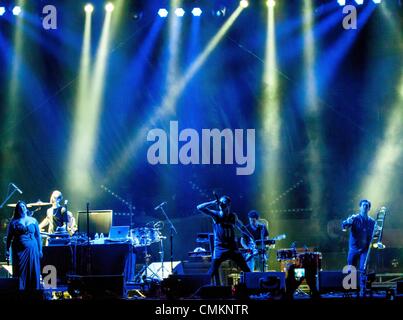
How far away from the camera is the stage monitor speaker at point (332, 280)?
9727mm

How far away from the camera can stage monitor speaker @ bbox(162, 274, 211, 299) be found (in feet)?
32.7

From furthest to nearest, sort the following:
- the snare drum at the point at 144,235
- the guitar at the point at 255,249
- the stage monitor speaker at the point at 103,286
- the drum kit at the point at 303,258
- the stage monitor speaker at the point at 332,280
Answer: the snare drum at the point at 144,235, the guitar at the point at 255,249, the drum kit at the point at 303,258, the stage monitor speaker at the point at 103,286, the stage monitor speaker at the point at 332,280

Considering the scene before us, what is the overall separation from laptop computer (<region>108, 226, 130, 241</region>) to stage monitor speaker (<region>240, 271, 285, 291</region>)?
3.83 meters

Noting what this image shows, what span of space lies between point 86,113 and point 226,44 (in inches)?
158

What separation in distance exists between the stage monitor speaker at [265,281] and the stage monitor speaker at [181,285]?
88cm

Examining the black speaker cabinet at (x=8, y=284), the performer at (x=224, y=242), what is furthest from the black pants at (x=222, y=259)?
the black speaker cabinet at (x=8, y=284)

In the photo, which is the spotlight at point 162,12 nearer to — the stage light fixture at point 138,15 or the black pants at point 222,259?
the stage light fixture at point 138,15

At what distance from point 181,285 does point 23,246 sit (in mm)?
3090

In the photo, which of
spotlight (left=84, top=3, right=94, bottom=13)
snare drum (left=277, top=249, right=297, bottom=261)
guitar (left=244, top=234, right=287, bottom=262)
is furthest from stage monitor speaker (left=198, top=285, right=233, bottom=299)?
spotlight (left=84, top=3, right=94, bottom=13)

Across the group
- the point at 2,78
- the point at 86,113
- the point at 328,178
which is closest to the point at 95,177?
the point at 86,113

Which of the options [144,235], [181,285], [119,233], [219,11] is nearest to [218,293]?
[181,285]

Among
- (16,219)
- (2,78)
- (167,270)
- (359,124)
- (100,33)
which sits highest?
(100,33)

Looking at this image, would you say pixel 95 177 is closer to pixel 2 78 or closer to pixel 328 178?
pixel 2 78

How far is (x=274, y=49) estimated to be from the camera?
16312 millimetres
